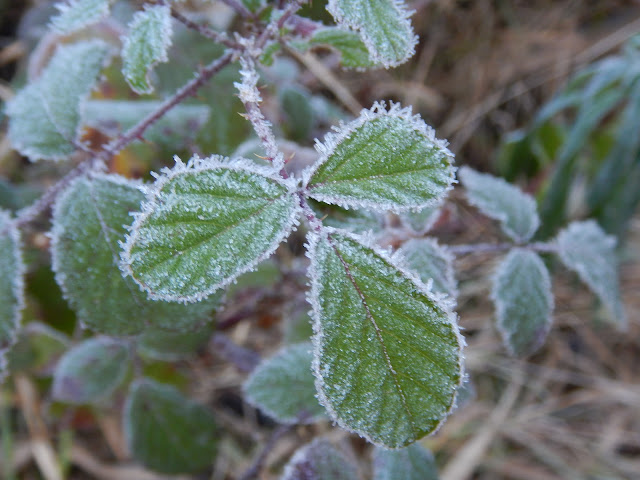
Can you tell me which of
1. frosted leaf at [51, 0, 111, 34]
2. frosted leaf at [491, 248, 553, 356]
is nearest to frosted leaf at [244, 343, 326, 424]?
frosted leaf at [491, 248, 553, 356]

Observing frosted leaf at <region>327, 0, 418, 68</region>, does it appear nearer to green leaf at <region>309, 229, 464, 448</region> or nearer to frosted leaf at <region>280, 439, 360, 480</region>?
green leaf at <region>309, 229, 464, 448</region>

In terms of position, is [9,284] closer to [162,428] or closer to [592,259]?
[162,428]

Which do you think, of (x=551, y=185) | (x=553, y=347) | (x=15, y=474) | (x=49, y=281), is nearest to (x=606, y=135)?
(x=551, y=185)

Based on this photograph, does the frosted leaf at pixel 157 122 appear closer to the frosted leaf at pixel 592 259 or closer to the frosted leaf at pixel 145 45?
the frosted leaf at pixel 145 45

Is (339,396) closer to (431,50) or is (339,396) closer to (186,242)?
(186,242)

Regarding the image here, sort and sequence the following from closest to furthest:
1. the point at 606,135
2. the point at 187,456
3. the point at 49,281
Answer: the point at 187,456
the point at 49,281
the point at 606,135

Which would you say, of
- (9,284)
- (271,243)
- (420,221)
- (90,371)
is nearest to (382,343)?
(271,243)

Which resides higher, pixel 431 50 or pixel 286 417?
pixel 431 50
